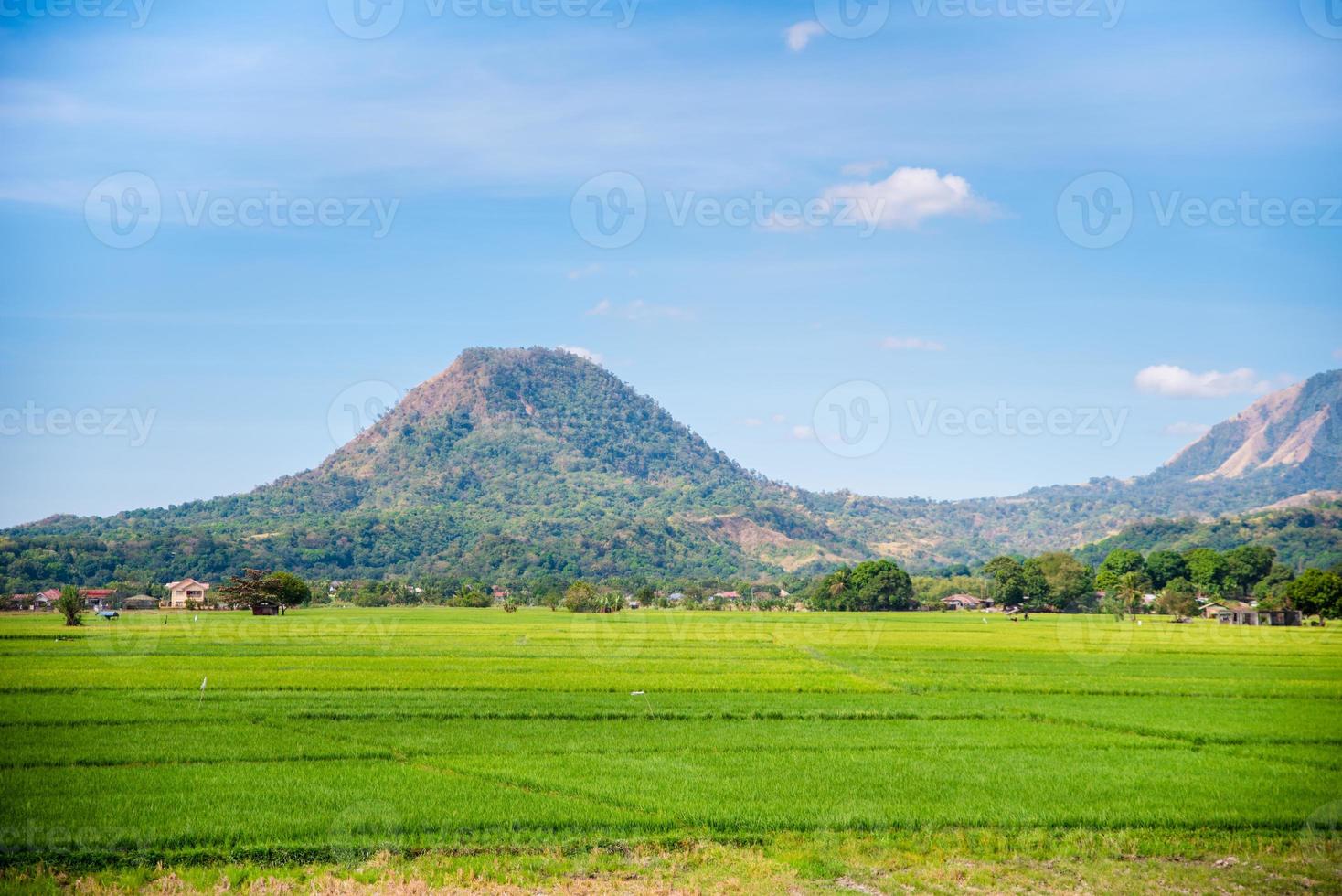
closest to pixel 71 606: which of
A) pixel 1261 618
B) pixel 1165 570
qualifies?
pixel 1261 618

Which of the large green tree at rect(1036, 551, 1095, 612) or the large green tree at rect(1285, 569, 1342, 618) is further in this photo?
the large green tree at rect(1036, 551, 1095, 612)

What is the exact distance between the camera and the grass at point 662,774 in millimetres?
15211

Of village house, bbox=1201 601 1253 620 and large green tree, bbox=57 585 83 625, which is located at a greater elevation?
large green tree, bbox=57 585 83 625

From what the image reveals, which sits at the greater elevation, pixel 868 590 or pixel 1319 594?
pixel 1319 594

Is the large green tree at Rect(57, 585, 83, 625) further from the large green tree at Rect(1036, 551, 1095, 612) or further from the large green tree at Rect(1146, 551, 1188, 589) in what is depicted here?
the large green tree at Rect(1146, 551, 1188, 589)

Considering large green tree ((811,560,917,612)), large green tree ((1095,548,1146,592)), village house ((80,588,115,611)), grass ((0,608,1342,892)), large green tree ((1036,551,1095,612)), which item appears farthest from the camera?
large green tree ((811,560,917,612))

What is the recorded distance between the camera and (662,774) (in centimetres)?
2017

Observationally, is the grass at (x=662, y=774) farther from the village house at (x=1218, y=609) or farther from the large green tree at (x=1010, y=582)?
the large green tree at (x=1010, y=582)

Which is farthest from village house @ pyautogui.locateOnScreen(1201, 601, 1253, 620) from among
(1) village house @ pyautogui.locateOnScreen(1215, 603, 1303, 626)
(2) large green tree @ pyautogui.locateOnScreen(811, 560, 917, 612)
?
(2) large green tree @ pyautogui.locateOnScreen(811, 560, 917, 612)

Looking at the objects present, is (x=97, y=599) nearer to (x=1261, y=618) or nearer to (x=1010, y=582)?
(x=1010, y=582)

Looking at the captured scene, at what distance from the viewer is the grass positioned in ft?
49.9

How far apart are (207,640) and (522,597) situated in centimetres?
7892

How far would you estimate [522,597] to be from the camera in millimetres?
127562

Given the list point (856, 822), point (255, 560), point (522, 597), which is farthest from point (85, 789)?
point (255, 560)
